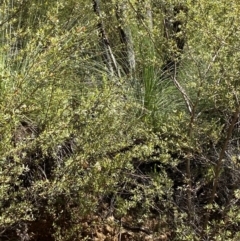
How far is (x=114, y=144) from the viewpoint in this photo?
359cm

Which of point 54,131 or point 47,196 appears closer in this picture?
point 54,131

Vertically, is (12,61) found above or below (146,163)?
above

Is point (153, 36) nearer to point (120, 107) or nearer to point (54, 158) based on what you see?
point (120, 107)

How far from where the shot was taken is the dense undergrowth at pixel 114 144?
3.38 meters

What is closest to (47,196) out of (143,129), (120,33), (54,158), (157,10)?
(54,158)

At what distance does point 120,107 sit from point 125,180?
1.62 feet

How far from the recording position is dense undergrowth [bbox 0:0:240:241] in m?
3.38

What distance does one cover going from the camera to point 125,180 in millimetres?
3855

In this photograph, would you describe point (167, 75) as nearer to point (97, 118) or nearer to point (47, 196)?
point (97, 118)

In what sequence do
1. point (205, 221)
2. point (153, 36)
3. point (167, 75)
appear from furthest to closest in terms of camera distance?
point (167, 75), point (153, 36), point (205, 221)

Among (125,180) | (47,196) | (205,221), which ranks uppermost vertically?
(47,196)

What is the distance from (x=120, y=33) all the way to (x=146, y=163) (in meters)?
1.40

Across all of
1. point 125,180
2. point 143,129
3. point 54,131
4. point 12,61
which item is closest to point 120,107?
point 143,129

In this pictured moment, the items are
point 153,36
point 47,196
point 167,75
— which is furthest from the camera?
point 167,75
